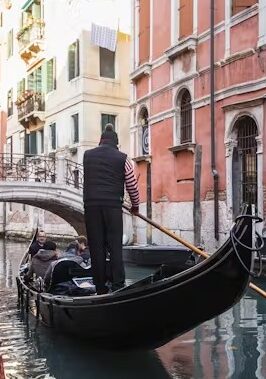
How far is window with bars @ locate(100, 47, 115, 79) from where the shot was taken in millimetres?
14541

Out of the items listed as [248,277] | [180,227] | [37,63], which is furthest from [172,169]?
[37,63]

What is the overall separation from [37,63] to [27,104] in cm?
122

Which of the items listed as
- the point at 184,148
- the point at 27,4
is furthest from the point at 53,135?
the point at 184,148

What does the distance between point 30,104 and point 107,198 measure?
13.9 metres

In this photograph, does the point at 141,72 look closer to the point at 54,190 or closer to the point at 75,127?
the point at 54,190

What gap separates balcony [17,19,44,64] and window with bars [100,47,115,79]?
279 centimetres

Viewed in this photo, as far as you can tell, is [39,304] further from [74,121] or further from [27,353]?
[74,121]

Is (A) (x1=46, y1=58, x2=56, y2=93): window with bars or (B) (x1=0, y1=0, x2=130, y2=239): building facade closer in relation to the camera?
(B) (x1=0, y1=0, x2=130, y2=239): building facade

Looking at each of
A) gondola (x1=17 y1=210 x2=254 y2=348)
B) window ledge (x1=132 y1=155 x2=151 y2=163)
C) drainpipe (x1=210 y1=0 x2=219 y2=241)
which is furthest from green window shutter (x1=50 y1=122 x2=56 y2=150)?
gondola (x1=17 y1=210 x2=254 y2=348)

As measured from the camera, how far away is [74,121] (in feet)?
48.5

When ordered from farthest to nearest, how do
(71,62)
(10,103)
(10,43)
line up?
(10,103), (10,43), (71,62)

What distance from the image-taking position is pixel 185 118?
10000 millimetres

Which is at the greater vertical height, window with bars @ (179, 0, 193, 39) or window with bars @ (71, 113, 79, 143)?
window with bars @ (179, 0, 193, 39)

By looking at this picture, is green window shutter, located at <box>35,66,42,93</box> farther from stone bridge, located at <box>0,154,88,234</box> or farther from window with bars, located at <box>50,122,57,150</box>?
stone bridge, located at <box>0,154,88,234</box>
